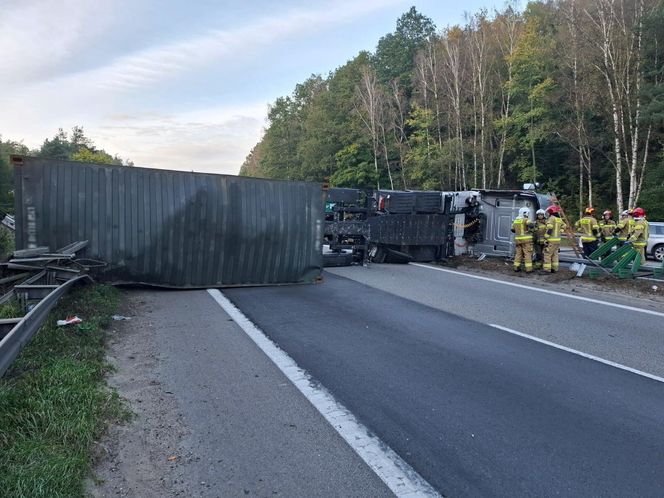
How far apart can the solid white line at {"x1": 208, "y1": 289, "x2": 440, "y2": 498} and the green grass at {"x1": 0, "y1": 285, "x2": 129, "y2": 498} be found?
1597 mm

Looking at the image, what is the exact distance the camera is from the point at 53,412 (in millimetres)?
3654

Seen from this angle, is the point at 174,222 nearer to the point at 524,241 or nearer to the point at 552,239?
the point at 524,241

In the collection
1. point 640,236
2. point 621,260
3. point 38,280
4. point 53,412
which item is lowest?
point 53,412

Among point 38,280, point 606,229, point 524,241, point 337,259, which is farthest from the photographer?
point 606,229

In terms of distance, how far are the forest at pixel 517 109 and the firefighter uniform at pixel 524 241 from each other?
1402cm

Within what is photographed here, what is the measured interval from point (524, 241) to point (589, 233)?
2314 millimetres

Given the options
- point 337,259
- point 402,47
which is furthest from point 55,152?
point 337,259

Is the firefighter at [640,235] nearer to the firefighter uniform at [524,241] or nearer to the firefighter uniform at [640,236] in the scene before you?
the firefighter uniform at [640,236]

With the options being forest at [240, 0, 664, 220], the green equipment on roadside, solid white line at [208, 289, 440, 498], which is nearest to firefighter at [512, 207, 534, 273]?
the green equipment on roadside

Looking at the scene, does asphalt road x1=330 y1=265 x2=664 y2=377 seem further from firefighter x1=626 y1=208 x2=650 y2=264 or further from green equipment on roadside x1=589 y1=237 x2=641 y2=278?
firefighter x1=626 y1=208 x2=650 y2=264

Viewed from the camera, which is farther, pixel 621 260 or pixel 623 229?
pixel 623 229

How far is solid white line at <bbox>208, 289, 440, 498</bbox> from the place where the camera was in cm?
317

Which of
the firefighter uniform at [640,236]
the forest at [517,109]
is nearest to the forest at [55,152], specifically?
the forest at [517,109]

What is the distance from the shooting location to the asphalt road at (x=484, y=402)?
3.34 m
